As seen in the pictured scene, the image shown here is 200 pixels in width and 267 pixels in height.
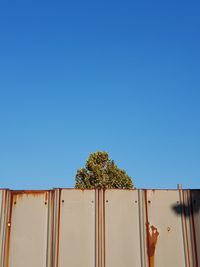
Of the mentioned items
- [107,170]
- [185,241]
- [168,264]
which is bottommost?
[168,264]

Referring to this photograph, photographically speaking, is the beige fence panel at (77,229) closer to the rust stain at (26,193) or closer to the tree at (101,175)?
the rust stain at (26,193)

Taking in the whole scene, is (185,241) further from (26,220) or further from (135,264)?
(26,220)

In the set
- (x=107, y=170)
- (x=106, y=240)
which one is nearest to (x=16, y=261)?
(x=106, y=240)

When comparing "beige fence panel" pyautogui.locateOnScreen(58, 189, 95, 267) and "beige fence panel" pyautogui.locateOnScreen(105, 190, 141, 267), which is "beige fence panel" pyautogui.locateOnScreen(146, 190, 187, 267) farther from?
"beige fence panel" pyautogui.locateOnScreen(58, 189, 95, 267)

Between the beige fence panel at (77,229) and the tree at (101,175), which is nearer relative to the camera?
the beige fence panel at (77,229)

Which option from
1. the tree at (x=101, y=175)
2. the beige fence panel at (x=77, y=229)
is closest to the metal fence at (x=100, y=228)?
the beige fence panel at (x=77, y=229)

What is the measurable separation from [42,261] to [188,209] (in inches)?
72.8

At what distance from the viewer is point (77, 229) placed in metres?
3.51

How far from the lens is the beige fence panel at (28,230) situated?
3430 millimetres

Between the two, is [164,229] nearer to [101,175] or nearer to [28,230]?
[28,230]

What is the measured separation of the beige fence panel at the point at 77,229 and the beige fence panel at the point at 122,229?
189 millimetres

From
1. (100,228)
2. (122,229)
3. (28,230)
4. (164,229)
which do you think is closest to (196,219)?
(164,229)

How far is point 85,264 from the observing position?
3416 mm

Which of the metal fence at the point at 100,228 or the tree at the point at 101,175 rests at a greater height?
the tree at the point at 101,175
